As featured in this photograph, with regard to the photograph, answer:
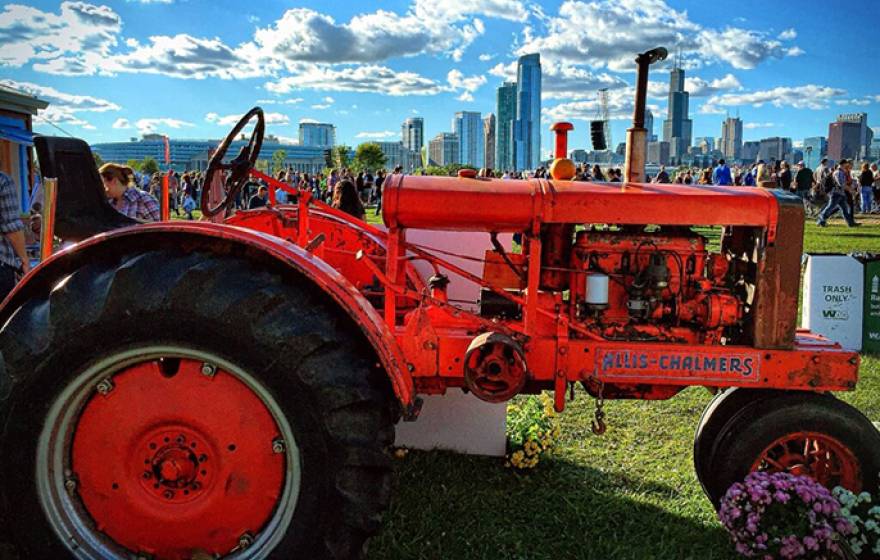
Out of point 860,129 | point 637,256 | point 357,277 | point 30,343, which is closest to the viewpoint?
point 30,343

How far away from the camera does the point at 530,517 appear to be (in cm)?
360

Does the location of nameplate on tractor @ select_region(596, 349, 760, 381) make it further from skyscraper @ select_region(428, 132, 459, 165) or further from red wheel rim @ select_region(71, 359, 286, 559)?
skyscraper @ select_region(428, 132, 459, 165)

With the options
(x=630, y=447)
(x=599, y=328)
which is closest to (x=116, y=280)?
(x=599, y=328)

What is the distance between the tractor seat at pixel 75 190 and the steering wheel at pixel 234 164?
431mm

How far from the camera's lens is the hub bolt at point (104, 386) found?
8.12ft

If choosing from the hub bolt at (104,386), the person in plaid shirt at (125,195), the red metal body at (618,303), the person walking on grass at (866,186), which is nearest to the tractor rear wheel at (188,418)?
the hub bolt at (104,386)

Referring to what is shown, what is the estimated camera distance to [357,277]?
5129 mm

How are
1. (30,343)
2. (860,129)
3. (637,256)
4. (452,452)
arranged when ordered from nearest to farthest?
(30,343)
(637,256)
(452,452)
(860,129)

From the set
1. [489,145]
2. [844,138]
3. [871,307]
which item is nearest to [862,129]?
[844,138]

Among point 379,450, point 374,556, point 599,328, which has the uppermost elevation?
point 599,328

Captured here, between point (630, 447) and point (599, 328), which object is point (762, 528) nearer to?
point (599, 328)

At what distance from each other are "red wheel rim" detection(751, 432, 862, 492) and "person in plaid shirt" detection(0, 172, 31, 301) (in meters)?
4.39

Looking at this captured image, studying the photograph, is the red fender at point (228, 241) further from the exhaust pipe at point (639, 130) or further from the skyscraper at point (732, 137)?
the skyscraper at point (732, 137)

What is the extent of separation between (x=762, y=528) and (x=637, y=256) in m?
1.31
